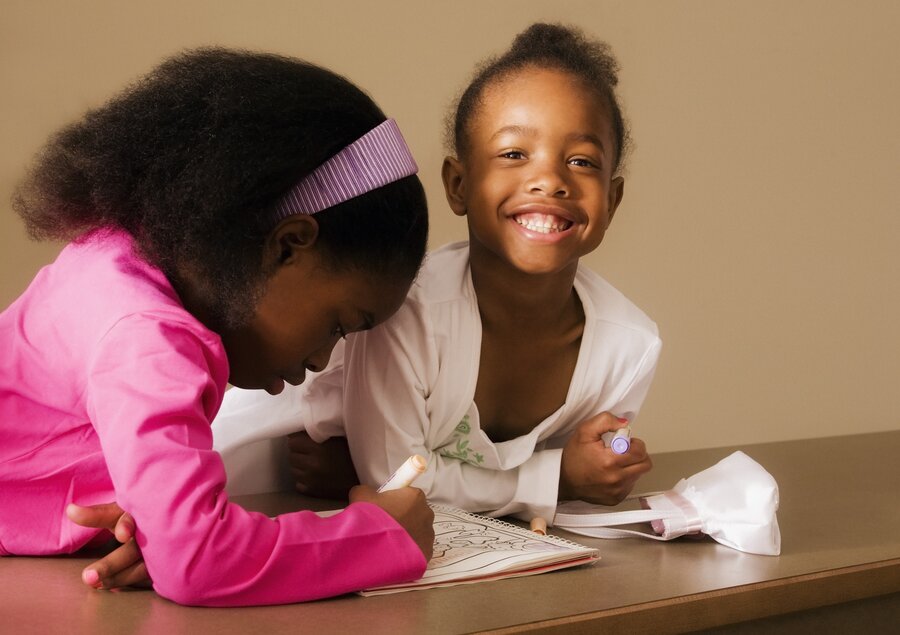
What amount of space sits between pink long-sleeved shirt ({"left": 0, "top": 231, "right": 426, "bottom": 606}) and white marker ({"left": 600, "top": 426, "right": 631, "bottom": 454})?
35cm

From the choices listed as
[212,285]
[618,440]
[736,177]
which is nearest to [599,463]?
[618,440]

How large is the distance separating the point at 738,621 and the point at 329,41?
110cm

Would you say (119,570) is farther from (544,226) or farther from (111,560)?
(544,226)

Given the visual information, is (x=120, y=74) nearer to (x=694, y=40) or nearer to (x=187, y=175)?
(x=187, y=175)

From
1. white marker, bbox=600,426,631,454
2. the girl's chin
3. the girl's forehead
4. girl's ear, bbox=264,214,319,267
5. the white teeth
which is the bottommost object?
white marker, bbox=600,426,631,454

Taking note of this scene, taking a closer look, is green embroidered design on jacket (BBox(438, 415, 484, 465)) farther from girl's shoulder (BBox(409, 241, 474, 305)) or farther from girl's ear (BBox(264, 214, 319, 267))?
girl's ear (BBox(264, 214, 319, 267))

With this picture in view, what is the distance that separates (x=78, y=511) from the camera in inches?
31.1

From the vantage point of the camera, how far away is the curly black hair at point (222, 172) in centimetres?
83

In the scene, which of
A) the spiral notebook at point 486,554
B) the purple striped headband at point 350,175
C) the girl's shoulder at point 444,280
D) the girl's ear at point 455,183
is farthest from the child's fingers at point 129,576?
the girl's ear at point 455,183

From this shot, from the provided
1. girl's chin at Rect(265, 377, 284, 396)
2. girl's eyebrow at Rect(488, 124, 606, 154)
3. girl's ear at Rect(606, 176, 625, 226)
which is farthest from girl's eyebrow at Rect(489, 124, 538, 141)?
girl's chin at Rect(265, 377, 284, 396)

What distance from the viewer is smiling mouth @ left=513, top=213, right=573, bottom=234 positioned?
1.11 m

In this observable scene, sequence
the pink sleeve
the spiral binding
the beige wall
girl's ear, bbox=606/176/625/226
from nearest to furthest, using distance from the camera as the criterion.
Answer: the pink sleeve < the spiral binding < girl's ear, bbox=606/176/625/226 < the beige wall

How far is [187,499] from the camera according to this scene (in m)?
0.73

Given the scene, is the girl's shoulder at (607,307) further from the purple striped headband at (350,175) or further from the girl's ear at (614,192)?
the purple striped headband at (350,175)
